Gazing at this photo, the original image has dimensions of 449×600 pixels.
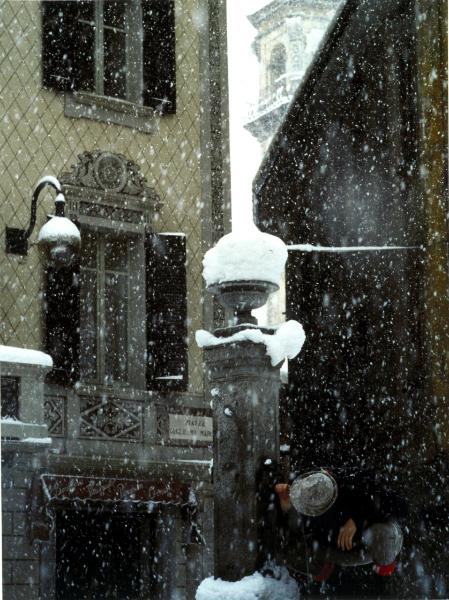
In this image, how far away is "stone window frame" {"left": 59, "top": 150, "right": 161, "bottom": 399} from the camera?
1396cm

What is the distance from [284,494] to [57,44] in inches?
378

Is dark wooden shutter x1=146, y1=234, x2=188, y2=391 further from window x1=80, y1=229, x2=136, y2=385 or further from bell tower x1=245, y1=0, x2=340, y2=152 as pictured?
bell tower x1=245, y1=0, x2=340, y2=152

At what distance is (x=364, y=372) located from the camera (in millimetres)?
7449

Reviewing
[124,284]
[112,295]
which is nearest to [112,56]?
[124,284]

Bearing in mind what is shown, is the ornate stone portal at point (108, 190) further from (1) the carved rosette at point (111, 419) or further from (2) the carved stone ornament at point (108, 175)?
(1) the carved rosette at point (111, 419)

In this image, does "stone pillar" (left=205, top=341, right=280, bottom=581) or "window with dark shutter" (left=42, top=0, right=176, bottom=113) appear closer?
"stone pillar" (left=205, top=341, right=280, bottom=581)

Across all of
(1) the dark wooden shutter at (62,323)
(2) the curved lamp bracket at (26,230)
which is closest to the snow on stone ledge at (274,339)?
(2) the curved lamp bracket at (26,230)

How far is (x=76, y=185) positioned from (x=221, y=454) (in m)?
8.59

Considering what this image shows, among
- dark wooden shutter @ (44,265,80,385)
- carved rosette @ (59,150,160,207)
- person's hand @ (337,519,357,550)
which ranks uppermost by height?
carved rosette @ (59,150,160,207)

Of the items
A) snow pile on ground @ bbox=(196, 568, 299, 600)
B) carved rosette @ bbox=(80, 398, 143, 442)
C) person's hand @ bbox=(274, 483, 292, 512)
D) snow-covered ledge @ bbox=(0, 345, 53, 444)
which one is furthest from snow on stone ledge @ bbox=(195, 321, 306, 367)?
carved rosette @ bbox=(80, 398, 143, 442)

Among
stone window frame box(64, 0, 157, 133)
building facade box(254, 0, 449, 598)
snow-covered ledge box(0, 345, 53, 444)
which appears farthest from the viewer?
stone window frame box(64, 0, 157, 133)

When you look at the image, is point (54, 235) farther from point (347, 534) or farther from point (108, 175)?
point (347, 534)

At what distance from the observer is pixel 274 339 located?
19.2 ft

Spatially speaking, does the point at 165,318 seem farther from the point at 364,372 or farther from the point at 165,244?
the point at 364,372
